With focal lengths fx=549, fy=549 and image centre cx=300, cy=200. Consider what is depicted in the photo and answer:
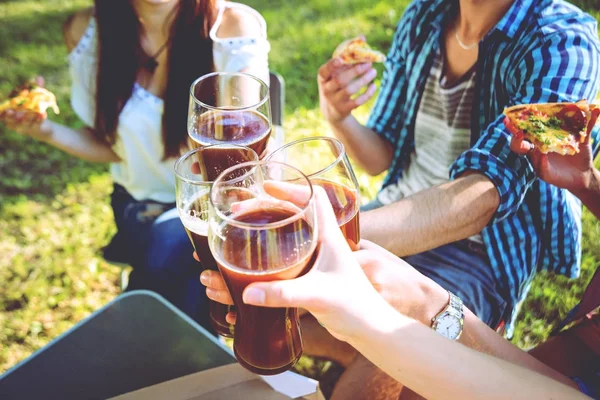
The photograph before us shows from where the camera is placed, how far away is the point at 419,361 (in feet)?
4.24

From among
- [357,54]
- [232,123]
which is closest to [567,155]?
[357,54]

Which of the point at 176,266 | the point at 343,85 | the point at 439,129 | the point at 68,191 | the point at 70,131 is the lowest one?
the point at 68,191

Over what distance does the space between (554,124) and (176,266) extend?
162 centimetres

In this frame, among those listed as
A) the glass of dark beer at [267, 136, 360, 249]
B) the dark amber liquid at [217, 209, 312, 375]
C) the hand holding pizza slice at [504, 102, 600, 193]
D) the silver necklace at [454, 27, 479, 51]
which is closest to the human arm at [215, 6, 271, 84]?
the silver necklace at [454, 27, 479, 51]

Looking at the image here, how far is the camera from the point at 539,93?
1.99m

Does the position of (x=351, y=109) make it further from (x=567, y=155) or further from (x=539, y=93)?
(x=567, y=155)

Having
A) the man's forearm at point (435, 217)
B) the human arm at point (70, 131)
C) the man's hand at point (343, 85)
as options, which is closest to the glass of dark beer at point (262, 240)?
the man's forearm at point (435, 217)

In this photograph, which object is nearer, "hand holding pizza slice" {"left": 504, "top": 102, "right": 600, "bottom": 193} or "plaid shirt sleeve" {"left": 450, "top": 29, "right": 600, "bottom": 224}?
"hand holding pizza slice" {"left": 504, "top": 102, "right": 600, "bottom": 193}

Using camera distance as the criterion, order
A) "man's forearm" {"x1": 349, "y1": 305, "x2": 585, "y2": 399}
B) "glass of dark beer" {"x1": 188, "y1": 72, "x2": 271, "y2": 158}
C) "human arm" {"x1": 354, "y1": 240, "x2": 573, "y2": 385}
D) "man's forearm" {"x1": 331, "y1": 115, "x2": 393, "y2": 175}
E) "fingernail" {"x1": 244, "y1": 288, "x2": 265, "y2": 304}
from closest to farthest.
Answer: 1. "fingernail" {"x1": 244, "y1": 288, "x2": 265, "y2": 304}
2. "man's forearm" {"x1": 349, "y1": 305, "x2": 585, "y2": 399}
3. "human arm" {"x1": 354, "y1": 240, "x2": 573, "y2": 385}
4. "glass of dark beer" {"x1": 188, "y1": 72, "x2": 271, "y2": 158}
5. "man's forearm" {"x1": 331, "y1": 115, "x2": 393, "y2": 175}

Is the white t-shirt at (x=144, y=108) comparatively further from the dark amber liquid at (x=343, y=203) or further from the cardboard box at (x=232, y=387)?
the cardboard box at (x=232, y=387)

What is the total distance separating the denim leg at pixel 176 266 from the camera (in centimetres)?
239

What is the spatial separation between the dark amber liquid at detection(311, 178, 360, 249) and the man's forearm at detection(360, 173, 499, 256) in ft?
1.71

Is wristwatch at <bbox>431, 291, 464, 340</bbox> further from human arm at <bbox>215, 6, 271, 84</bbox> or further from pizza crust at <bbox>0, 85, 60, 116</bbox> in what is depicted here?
pizza crust at <bbox>0, 85, 60, 116</bbox>

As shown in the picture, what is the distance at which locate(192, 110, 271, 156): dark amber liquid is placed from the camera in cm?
164
